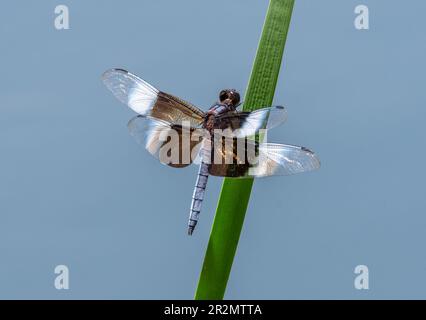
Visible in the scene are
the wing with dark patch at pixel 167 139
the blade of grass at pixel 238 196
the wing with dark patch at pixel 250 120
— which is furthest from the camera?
the wing with dark patch at pixel 167 139

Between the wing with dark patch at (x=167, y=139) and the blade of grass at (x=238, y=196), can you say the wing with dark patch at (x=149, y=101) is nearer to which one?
the wing with dark patch at (x=167, y=139)

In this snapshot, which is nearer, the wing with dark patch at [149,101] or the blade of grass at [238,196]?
the blade of grass at [238,196]

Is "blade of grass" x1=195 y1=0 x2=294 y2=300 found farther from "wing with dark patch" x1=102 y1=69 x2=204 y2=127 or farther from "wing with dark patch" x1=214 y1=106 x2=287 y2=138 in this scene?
"wing with dark patch" x1=102 y1=69 x2=204 y2=127

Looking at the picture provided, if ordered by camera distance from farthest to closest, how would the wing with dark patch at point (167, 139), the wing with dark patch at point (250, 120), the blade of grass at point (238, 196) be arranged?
the wing with dark patch at point (167, 139), the wing with dark patch at point (250, 120), the blade of grass at point (238, 196)

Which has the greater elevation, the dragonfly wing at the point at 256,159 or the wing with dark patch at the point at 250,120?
the wing with dark patch at the point at 250,120

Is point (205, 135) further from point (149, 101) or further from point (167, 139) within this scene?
point (149, 101)

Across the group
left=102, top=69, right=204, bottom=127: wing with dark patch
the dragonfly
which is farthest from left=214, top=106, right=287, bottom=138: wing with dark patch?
left=102, top=69, right=204, bottom=127: wing with dark patch

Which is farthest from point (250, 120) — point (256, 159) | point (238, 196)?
point (238, 196)

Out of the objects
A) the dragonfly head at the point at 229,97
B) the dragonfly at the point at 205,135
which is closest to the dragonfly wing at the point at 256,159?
the dragonfly at the point at 205,135

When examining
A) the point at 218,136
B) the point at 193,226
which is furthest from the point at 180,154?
the point at 193,226

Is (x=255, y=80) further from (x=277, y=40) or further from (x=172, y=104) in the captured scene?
(x=172, y=104)
